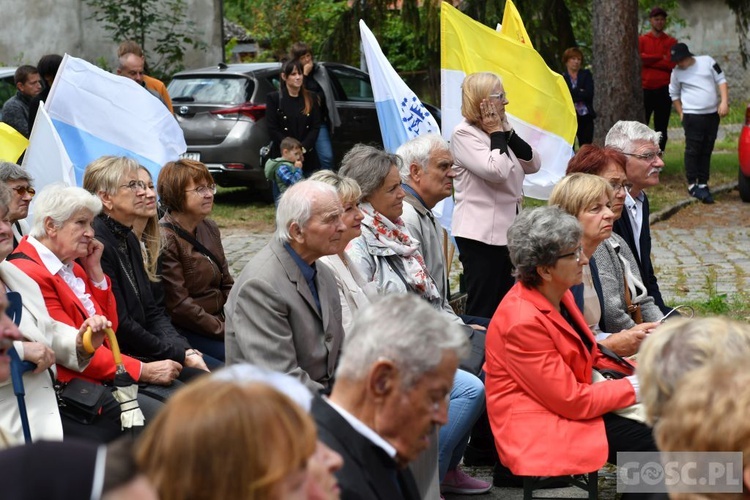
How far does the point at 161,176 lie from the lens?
5.96 metres

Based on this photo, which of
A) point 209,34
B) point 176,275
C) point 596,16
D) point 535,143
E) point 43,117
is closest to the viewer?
point 176,275

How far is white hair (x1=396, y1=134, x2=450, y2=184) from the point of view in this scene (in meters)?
6.00

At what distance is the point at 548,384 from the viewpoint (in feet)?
14.1

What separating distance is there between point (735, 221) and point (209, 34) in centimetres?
1243

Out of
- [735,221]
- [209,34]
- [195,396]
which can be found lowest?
[735,221]

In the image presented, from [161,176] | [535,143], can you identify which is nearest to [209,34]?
[535,143]

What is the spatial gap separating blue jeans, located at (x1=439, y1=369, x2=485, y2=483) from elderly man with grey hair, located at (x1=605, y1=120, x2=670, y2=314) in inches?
68.0

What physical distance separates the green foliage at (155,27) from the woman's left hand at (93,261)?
15.3m

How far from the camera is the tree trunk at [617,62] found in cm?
1409

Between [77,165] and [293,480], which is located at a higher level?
[293,480]

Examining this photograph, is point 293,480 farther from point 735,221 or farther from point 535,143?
point 735,221

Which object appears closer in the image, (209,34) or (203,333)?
(203,333)

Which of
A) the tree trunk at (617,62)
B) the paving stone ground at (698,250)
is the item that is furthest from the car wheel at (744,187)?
the tree trunk at (617,62)

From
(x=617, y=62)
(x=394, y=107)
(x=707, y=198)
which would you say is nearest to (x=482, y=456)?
(x=394, y=107)
